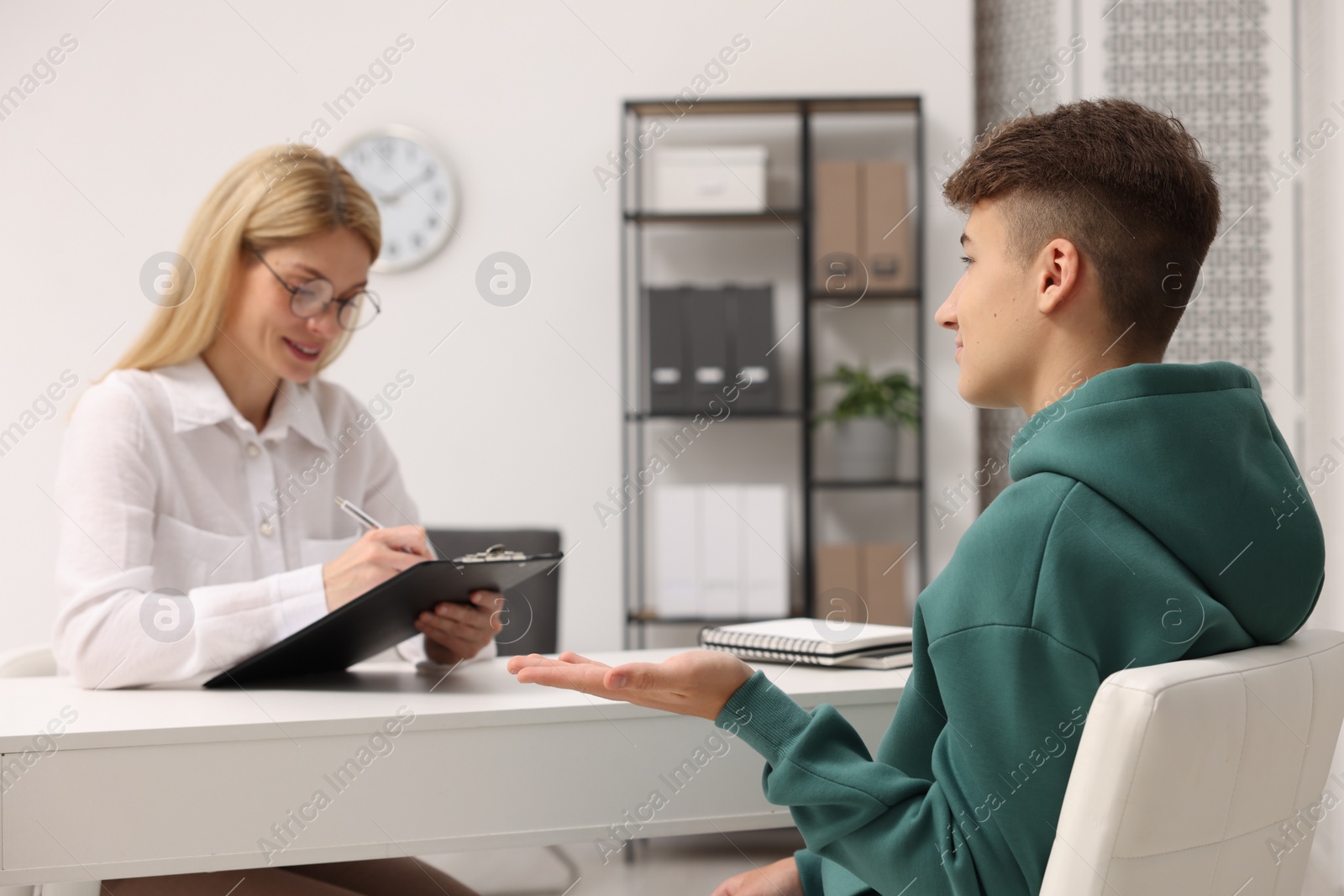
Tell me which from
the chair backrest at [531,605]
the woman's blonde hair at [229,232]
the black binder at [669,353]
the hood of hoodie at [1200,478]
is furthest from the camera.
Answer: the black binder at [669,353]

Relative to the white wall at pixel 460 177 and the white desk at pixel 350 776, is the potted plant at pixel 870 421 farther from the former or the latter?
the white desk at pixel 350 776

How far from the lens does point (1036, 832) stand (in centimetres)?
68

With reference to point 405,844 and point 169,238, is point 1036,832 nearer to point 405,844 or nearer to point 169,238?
point 405,844

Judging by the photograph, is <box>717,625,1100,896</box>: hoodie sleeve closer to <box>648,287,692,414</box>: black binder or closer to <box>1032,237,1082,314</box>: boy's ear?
<box>1032,237,1082,314</box>: boy's ear

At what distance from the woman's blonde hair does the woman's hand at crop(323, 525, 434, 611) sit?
0.53m

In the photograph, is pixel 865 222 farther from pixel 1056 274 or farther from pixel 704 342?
pixel 1056 274

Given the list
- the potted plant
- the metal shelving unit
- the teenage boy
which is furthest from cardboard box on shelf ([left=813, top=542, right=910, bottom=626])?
the teenage boy

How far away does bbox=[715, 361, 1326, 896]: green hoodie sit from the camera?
0.66m

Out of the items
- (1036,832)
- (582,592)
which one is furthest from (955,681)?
(582,592)

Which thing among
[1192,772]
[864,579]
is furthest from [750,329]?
[1192,772]

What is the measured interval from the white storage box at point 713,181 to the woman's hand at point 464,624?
2.01 meters

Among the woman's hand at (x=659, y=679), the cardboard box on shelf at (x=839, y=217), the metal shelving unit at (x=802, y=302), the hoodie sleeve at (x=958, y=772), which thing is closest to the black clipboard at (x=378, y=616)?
the woman's hand at (x=659, y=679)

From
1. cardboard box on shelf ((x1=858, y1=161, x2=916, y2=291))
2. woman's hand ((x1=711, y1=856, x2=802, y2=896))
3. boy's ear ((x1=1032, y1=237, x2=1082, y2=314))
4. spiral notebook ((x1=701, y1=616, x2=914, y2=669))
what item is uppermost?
cardboard box on shelf ((x1=858, y1=161, x2=916, y2=291))

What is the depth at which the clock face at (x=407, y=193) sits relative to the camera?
10.7 feet
